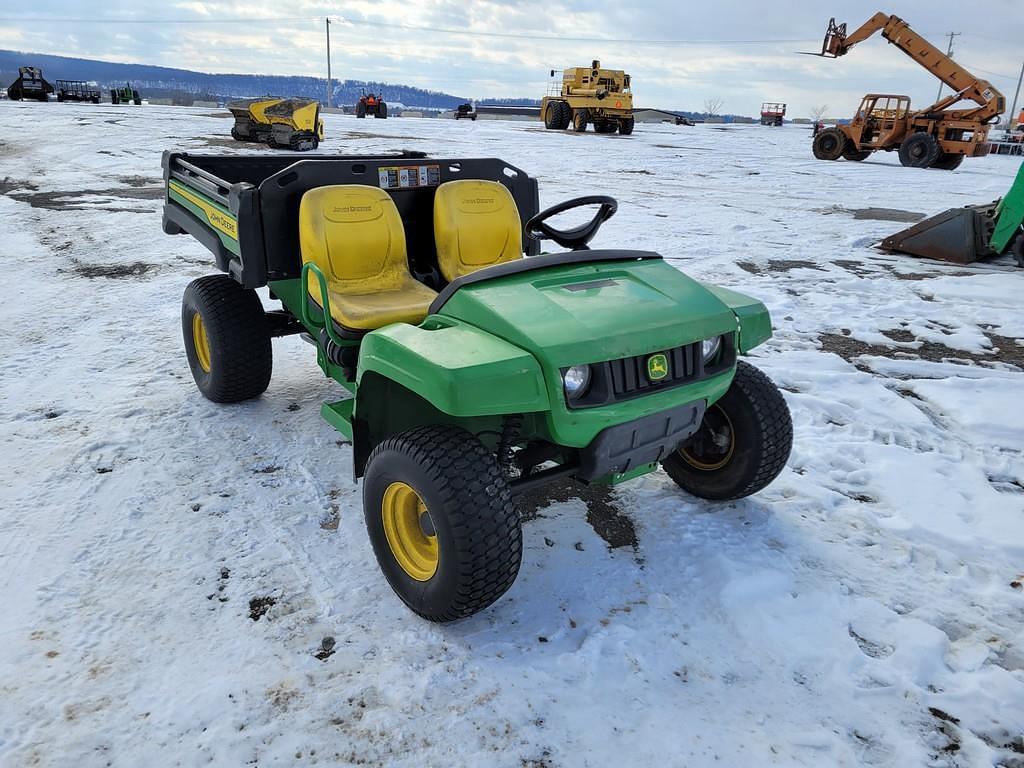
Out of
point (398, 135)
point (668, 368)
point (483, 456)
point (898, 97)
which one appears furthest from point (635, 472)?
point (398, 135)

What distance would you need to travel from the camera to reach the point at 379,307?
304 cm

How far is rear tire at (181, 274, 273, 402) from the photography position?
3480 millimetres

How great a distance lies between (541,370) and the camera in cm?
201

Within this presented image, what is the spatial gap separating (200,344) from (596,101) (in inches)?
950

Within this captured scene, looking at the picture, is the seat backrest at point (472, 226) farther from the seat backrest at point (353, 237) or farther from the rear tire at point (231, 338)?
the rear tire at point (231, 338)

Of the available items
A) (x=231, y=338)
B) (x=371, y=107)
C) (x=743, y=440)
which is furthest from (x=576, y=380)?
(x=371, y=107)

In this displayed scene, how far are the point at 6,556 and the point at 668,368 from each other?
7.58ft

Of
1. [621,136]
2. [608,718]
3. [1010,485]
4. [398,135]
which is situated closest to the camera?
[608,718]

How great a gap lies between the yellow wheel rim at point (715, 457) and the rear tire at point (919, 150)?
1733 centimetres

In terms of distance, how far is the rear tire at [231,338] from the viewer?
3480 mm

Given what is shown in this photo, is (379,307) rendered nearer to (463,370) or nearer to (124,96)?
(463,370)

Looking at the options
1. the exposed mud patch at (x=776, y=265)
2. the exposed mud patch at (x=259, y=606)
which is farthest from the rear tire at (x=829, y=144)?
the exposed mud patch at (x=259, y=606)

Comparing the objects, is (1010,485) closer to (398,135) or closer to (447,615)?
(447,615)

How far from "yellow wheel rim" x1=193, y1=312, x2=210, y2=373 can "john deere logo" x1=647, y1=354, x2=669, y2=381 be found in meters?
2.55
